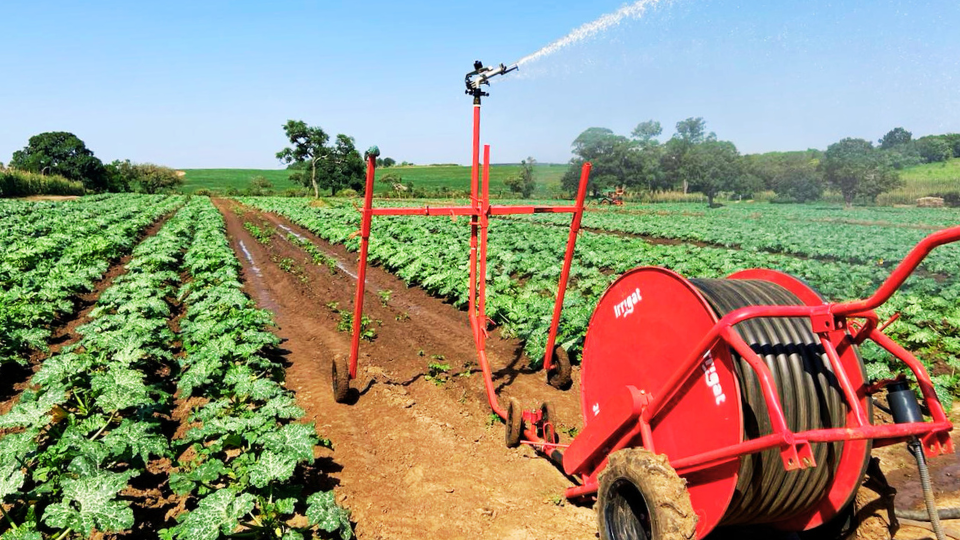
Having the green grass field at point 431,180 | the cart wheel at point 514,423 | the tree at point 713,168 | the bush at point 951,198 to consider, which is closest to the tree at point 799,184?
the tree at point 713,168

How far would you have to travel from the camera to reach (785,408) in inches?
108

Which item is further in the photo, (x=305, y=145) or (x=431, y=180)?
(x=431, y=180)

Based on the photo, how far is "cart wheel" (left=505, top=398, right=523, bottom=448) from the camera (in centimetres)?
522

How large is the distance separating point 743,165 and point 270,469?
74625 mm

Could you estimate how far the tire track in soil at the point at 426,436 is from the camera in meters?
4.36

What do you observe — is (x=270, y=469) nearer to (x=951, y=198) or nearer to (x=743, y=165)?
(x=951, y=198)

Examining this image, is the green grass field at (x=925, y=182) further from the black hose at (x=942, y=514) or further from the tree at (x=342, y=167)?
the black hose at (x=942, y=514)

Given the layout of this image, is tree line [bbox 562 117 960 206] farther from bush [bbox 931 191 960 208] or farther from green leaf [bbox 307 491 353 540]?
green leaf [bbox 307 491 353 540]

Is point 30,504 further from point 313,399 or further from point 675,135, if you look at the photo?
point 675,135

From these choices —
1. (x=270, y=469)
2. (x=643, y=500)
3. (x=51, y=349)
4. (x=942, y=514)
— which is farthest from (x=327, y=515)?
(x=51, y=349)

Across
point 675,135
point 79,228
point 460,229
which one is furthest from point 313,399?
point 675,135

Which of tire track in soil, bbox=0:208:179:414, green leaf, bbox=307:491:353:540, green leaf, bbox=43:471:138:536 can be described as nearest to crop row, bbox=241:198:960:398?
green leaf, bbox=307:491:353:540

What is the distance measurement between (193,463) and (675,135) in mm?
84051

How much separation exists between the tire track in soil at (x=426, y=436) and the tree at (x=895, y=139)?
69.8 m
